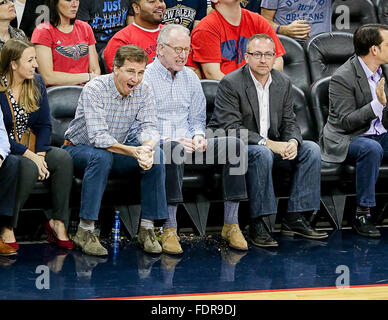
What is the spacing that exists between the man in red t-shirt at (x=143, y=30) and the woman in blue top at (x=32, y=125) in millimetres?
845

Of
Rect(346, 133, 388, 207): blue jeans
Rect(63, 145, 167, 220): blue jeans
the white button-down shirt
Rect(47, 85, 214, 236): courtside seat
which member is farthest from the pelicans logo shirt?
Rect(346, 133, 388, 207): blue jeans

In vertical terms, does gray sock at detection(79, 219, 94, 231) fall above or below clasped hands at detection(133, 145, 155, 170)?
below

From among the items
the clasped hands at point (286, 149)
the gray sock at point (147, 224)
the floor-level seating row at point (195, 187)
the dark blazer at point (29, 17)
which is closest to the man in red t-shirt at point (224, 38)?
the floor-level seating row at point (195, 187)

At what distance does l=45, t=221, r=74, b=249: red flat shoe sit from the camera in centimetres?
389

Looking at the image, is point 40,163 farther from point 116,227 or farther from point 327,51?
point 327,51

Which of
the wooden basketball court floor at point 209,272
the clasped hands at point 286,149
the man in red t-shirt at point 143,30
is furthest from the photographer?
the man in red t-shirt at point 143,30

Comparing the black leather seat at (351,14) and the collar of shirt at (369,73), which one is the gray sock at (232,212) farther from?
the black leather seat at (351,14)

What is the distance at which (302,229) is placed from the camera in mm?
4230

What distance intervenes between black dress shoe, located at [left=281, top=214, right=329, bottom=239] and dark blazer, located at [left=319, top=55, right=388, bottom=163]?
42cm

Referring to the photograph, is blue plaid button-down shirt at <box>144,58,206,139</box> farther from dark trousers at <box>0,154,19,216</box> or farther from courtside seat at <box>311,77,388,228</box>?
dark trousers at <box>0,154,19,216</box>

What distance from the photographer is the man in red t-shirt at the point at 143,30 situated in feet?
15.4

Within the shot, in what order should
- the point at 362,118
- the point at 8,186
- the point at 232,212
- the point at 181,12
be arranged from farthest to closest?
1. the point at 181,12
2. the point at 362,118
3. the point at 232,212
4. the point at 8,186

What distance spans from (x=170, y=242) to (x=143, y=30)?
1570 millimetres

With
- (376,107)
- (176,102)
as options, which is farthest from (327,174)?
(176,102)
